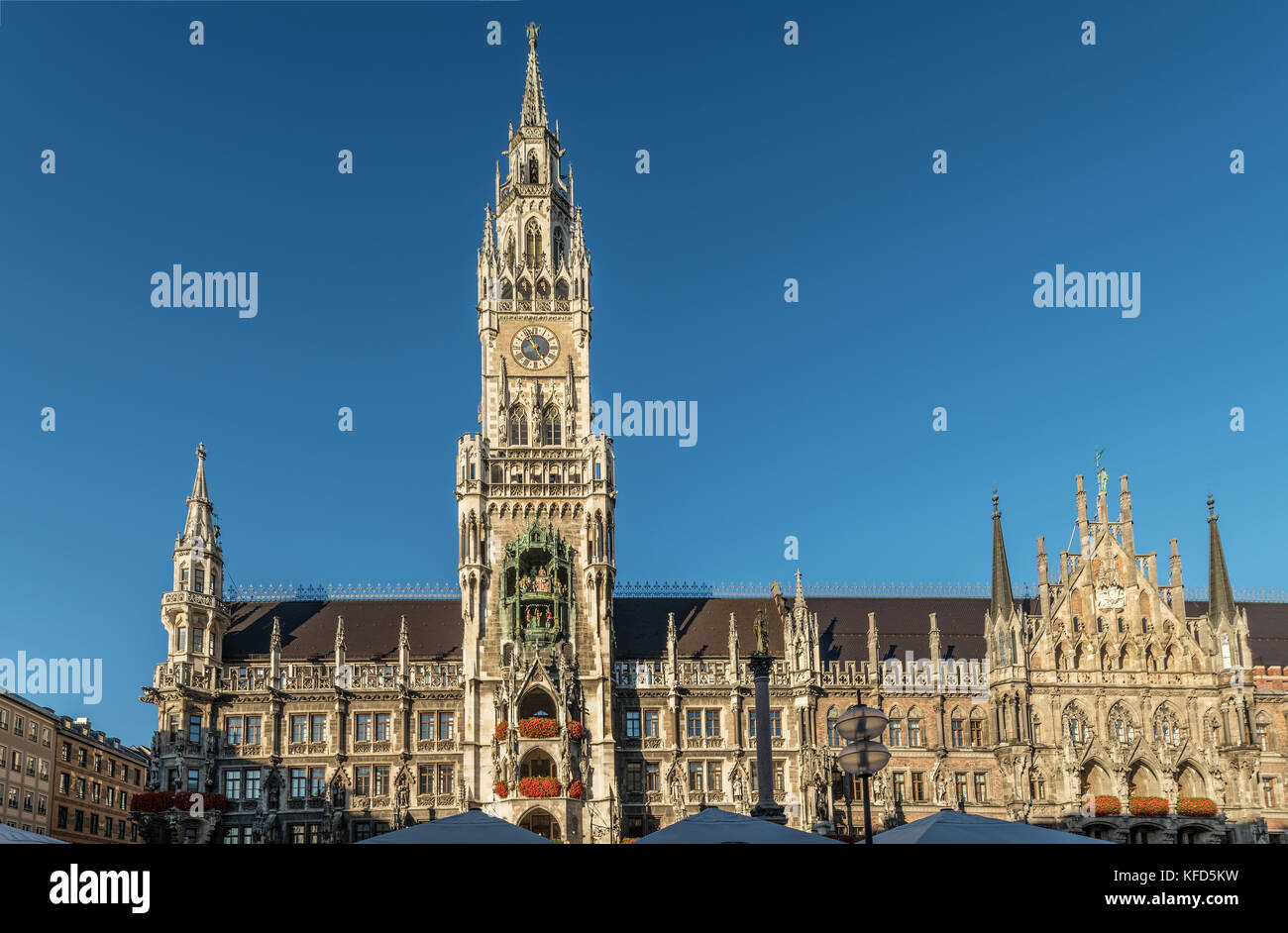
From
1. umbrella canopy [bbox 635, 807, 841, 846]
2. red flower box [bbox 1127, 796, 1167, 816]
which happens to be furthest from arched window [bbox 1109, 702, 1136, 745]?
umbrella canopy [bbox 635, 807, 841, 846]

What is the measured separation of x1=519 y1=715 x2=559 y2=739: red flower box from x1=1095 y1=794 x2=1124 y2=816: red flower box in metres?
29.1

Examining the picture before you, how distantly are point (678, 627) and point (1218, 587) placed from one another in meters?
31.5

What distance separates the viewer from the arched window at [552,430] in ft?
239

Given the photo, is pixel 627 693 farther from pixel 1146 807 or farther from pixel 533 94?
pixel 533 94

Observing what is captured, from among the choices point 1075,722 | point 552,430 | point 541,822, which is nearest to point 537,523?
point 552,430

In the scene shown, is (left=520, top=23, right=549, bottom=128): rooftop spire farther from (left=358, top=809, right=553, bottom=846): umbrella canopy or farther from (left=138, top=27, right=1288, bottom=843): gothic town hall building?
(left=358, top=809, right=553, bottom=846): umbrella canopy

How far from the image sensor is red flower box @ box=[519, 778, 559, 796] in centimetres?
6147

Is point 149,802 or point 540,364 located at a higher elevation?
point 540,364

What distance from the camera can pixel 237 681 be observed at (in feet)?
224

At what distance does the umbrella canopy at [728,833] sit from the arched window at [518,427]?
4171 cm

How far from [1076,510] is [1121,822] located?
17.8 m
